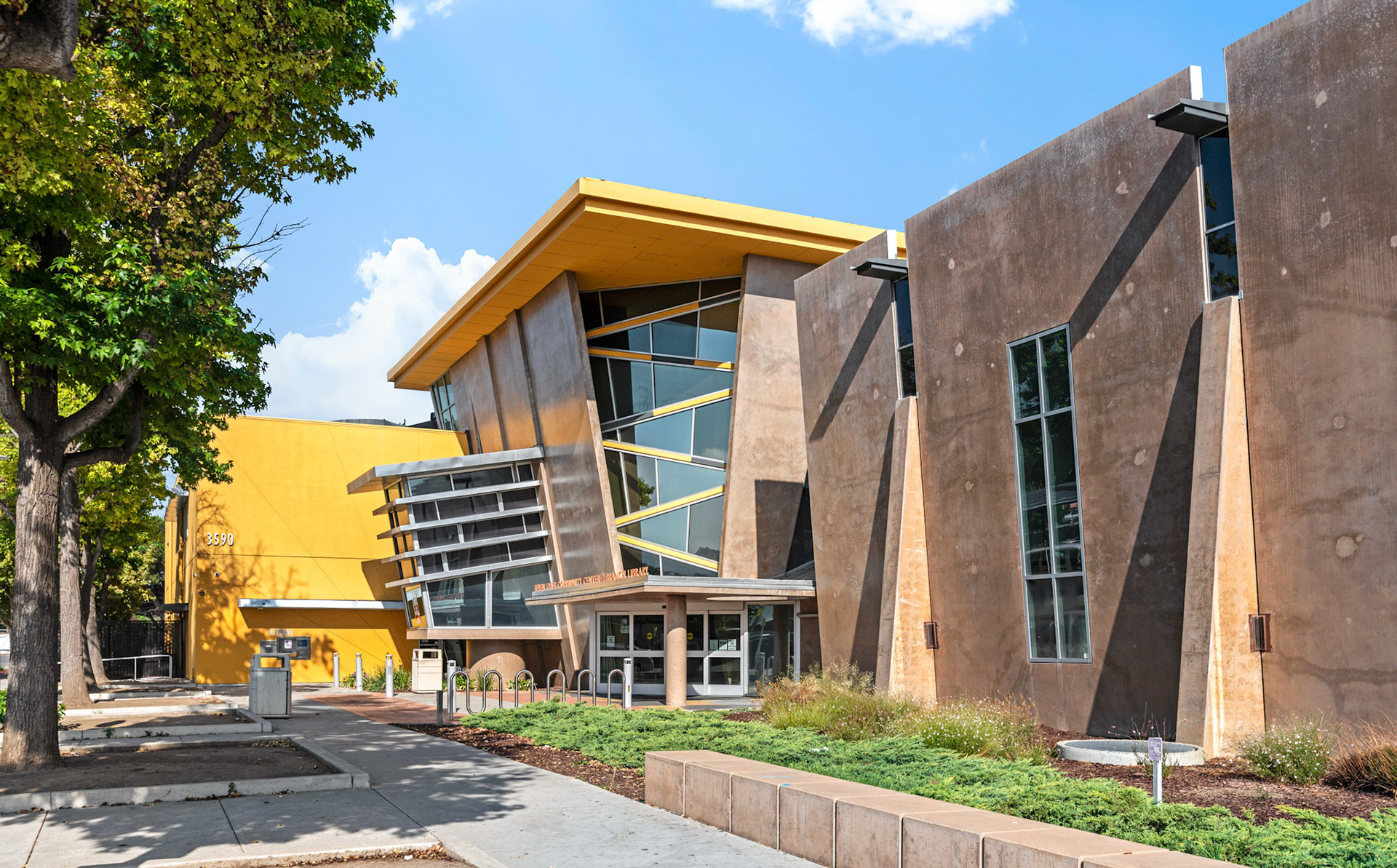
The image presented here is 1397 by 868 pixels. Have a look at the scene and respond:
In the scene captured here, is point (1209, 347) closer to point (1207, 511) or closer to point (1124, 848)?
point (1207, 511)

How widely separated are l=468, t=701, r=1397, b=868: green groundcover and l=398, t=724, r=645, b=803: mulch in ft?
0.64

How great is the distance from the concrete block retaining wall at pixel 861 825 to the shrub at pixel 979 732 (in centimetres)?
343

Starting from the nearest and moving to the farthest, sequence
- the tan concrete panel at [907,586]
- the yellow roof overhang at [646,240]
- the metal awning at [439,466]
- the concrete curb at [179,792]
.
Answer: the concrete curb at [179,792], the tan concrete panel at [907,586], the yellow roof overhang at [646,240], the metal awning at [439,466]

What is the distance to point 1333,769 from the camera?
10906 millimetres

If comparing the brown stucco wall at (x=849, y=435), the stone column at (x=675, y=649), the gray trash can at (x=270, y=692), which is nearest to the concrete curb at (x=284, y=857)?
the gray trash can at (x=270, y=692)

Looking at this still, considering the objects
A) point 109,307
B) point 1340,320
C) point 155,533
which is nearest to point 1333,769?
point 1340,320

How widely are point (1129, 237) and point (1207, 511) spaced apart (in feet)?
14.5

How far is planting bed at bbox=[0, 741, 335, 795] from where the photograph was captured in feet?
36.1

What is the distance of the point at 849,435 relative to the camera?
22.0 meters

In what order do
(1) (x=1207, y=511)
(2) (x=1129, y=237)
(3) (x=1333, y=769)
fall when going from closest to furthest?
(3) (x=1333, y=769) → (1) (x=1207, y=511) → (2) (x=1129, y=237)

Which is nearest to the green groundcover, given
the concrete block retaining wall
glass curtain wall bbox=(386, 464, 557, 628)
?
the concrete block retaining wall

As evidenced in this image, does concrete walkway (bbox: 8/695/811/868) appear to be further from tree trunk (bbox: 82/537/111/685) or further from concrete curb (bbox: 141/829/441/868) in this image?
tree trunk (bbox: 82/537/111/685)

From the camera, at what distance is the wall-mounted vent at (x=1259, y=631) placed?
1305 cm

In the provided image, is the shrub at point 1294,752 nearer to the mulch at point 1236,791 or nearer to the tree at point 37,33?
the mulch at point 1236,791
